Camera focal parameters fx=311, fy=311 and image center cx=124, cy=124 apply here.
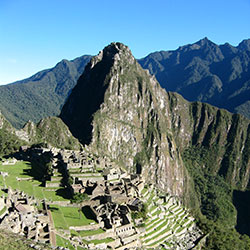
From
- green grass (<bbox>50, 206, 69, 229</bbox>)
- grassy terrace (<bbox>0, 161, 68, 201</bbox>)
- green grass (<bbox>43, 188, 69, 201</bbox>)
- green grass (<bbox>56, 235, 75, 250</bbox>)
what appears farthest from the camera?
grassy terrace (<bbox>0, 161, 68, 201</bbox>)

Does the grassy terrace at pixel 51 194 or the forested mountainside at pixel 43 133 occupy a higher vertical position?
the forested mountainside at pixel 43 133

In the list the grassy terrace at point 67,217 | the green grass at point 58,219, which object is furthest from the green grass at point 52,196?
the green grass at point 58,219

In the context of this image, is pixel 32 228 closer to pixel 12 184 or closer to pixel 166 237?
pixel 12 184

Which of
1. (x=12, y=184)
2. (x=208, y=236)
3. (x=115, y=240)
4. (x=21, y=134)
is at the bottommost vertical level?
(x=208, y=236)

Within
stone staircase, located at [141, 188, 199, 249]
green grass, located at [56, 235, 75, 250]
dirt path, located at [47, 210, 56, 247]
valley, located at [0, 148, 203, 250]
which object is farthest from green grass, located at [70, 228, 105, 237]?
stone staircase, located at [141, 188, 199, 249]

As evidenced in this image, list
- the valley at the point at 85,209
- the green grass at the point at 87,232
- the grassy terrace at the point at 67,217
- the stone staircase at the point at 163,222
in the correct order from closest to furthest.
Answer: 1. the valley at the point at 85,209
2. the green grass at the point at 87,232
3. the grassy terrace at the point at 67,217
4. the stone staircase at the point at 163,222

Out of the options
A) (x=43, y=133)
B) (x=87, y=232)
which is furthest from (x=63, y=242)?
(x=43, y=133)

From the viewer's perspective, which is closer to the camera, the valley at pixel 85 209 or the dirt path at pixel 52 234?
the dirt path at pixel 52 234

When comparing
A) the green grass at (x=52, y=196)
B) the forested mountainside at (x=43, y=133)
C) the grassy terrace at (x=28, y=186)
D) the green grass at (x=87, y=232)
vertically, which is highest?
the forested mountainside at (x=43, y=133)

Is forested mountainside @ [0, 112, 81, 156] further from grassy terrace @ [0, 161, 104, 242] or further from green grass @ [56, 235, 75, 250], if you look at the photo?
green grass @ [56, 235, 75, 250]

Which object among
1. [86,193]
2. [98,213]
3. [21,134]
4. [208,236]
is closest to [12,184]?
[86,193]

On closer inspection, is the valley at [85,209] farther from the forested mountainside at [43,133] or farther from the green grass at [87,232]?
the forested mountainside at [43,133]
